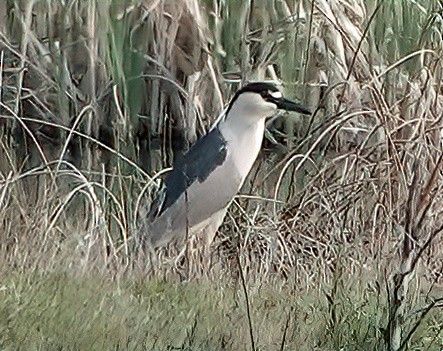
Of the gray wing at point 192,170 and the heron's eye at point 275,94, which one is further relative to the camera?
the heron's eye at point 275,94

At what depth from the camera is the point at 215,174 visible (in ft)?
17.6

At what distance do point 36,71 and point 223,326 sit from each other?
138 inches

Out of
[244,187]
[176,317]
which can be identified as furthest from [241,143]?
[176,317]

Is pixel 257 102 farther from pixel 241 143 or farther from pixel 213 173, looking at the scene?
pixel 213 173

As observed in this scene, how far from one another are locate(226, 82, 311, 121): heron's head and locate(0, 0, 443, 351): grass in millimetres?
227

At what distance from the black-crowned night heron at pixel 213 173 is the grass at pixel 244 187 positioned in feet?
0.62

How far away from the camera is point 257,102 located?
215 inches

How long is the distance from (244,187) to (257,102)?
3.79 feet

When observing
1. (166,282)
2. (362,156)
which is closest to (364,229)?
(362,156)

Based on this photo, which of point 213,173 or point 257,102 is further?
point 257,102

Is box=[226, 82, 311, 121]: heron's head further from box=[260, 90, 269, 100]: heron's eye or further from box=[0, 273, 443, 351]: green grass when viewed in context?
box=[0, 273, 443, 351]: green grass

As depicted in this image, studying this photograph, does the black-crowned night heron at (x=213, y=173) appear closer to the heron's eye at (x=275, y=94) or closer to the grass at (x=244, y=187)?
the heron's eye at (x=275, y=94)

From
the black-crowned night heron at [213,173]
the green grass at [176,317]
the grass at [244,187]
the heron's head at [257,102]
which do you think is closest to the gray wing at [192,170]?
the black-crowned night heron at [213,173]

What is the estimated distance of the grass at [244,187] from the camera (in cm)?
346
